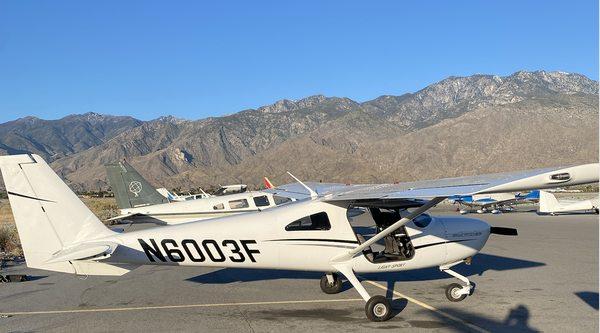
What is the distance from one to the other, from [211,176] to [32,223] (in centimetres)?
14567

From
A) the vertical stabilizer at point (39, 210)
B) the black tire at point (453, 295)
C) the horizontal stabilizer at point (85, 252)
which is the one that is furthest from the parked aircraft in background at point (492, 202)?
the vertical stabilizer at point (39, 210)

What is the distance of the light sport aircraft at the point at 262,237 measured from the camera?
809 cm

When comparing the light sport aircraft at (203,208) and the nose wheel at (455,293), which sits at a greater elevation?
the light sport aircraft at (203,208)

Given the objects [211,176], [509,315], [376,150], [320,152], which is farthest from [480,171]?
[509,315]

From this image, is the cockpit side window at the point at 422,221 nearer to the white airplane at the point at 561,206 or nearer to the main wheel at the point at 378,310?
the main wheel at the point at 378,310

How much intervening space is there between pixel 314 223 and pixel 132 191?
595 inches

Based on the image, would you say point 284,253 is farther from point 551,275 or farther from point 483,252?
point 483,252

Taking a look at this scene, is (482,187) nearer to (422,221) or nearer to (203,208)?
(422,221)

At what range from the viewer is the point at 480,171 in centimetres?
11719

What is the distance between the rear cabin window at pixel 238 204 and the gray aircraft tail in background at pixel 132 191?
18.3 feet

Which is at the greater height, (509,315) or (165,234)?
(165,234)

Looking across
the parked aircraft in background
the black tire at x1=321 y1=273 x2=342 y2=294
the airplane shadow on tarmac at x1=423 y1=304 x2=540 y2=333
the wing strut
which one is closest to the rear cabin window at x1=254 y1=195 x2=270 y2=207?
the black tire at x1=321 y1=273 x2=342 y2=294

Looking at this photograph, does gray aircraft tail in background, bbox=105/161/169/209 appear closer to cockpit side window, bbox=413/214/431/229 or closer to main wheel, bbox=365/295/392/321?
cockpit side window, bbox=413/214/431/229

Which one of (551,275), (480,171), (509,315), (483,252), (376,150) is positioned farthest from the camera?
(376,150)
